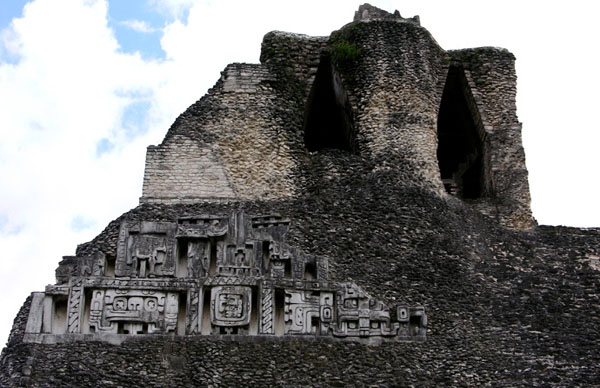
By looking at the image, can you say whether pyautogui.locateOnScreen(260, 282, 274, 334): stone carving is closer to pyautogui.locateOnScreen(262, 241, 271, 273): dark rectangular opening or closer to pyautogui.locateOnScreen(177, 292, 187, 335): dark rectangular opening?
pyautogui.locateOnScreen(262, 241, 271, 273): dark rectangular opening

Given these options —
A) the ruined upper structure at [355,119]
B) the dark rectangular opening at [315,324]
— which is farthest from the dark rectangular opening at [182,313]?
the ruined upper structure at [355,119]

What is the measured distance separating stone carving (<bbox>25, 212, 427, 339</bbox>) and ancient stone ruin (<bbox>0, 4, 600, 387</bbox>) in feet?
0.06

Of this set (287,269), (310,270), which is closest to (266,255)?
(287,269)

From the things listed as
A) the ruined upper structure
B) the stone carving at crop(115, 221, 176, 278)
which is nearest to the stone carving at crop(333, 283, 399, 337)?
the stone carving at crop(115, 221, 176, 278)

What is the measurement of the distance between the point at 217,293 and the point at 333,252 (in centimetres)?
204

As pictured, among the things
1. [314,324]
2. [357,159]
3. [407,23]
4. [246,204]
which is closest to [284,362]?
[314,324]

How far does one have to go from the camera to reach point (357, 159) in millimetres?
16297

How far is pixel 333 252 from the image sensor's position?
14.5 metres

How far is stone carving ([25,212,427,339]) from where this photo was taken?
42.5 ft

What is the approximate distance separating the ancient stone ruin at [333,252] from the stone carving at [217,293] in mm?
19

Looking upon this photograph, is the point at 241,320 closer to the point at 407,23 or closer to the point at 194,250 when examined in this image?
the point at 194,250

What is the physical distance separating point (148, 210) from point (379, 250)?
330 cm

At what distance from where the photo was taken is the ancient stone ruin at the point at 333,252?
41.8ft

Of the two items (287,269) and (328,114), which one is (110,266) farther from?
(328,114)
